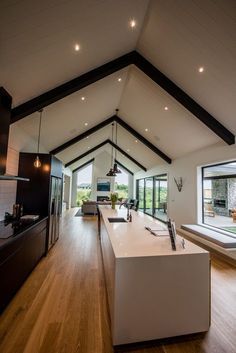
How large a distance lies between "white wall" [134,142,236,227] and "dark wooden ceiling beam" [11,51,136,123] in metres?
3.21

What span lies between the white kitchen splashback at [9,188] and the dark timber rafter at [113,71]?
81 centimetres

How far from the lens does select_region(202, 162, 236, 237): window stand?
523cm

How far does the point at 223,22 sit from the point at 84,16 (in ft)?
6.13

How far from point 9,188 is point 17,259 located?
1.65m

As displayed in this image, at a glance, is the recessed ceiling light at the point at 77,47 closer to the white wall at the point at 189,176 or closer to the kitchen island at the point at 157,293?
the kitchen island at the point at 157,293

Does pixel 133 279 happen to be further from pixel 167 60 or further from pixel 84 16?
pixel 167 60

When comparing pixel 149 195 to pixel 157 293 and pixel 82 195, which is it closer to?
pixel 82 195

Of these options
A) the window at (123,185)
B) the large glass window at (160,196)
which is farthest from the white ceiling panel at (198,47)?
the window at (123,185)

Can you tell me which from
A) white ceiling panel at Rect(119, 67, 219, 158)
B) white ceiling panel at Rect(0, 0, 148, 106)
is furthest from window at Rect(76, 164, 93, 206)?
white ceiling panel at Rect(0, 0, 148, 106)

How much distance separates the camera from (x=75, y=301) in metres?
2.31

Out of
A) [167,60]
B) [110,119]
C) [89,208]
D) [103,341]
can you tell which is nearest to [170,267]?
[103,341]

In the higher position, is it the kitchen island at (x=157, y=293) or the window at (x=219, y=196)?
the window at (x=219, y=196)

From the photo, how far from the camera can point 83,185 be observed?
43.7 ft

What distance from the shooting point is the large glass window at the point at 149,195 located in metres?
9.93
